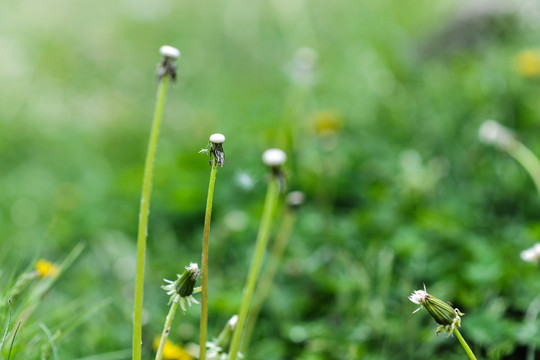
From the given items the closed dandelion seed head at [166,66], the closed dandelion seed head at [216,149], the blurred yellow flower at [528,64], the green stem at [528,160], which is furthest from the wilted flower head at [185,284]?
the blurred yellow flower at [528,64]

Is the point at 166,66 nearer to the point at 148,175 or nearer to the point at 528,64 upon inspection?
the point at 148,175

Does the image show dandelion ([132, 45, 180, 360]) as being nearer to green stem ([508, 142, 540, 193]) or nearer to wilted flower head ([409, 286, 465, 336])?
wilted flower head ([409, 286, 465, 336])

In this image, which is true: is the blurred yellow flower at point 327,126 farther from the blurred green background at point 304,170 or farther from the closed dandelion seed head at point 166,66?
the closed dandelion seed head at point 166,66

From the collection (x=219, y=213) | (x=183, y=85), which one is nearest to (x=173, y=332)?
(x=219, y=213)

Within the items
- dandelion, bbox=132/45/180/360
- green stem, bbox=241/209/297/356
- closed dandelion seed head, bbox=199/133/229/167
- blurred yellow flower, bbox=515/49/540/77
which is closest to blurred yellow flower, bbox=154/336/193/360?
green stem, bbox=241/209/297/356

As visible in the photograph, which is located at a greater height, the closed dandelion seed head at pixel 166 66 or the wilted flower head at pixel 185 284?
the closed dandelion seed head at pixel 166 66

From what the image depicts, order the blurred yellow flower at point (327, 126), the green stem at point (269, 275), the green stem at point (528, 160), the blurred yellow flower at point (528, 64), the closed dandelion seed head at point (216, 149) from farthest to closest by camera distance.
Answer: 1. the blurred yellow flower at point (528, 64)
2. the blurred yellow flower at point (327, 126)
3. the green stem at point (528, 160)
4. the green stem at point (269, 275)
5. the closed dandelion seed head at point (216, 149)

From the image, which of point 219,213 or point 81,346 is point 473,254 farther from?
point 81,346
